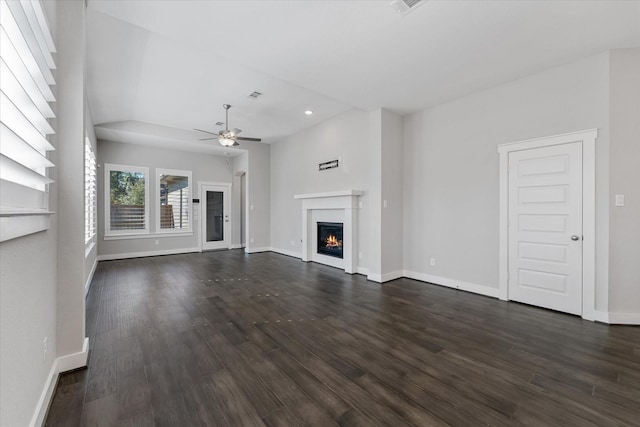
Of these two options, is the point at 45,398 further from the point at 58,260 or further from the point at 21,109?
the point at 21,109

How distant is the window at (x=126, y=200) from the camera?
263 inches

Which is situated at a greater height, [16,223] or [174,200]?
[174,200]

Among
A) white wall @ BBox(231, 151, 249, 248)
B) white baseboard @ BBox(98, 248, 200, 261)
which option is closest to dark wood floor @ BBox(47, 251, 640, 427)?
white baseboard @ BBox(98, 248, 200, 261)

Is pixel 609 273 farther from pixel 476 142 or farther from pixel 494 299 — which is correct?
pixel 476 142

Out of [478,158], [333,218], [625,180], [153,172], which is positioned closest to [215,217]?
[153,172]

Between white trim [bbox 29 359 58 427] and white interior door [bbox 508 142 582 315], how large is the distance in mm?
4766

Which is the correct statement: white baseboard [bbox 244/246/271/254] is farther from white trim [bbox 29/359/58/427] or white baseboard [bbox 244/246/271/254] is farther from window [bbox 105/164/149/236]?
white trim [bbox 29/359/58/427]

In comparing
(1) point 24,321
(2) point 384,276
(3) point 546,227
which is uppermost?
(3) point 546,227

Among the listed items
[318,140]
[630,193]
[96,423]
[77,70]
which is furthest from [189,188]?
[630,193]

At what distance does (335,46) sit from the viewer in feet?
10.00

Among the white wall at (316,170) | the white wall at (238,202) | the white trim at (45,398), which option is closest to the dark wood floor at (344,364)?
the white trim at (45,398)

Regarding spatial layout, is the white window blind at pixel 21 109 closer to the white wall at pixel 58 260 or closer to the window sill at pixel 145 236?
the white wall at pixel 58 260

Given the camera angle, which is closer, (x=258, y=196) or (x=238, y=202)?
(x=258, y=196)

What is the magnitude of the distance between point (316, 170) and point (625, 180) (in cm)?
496
